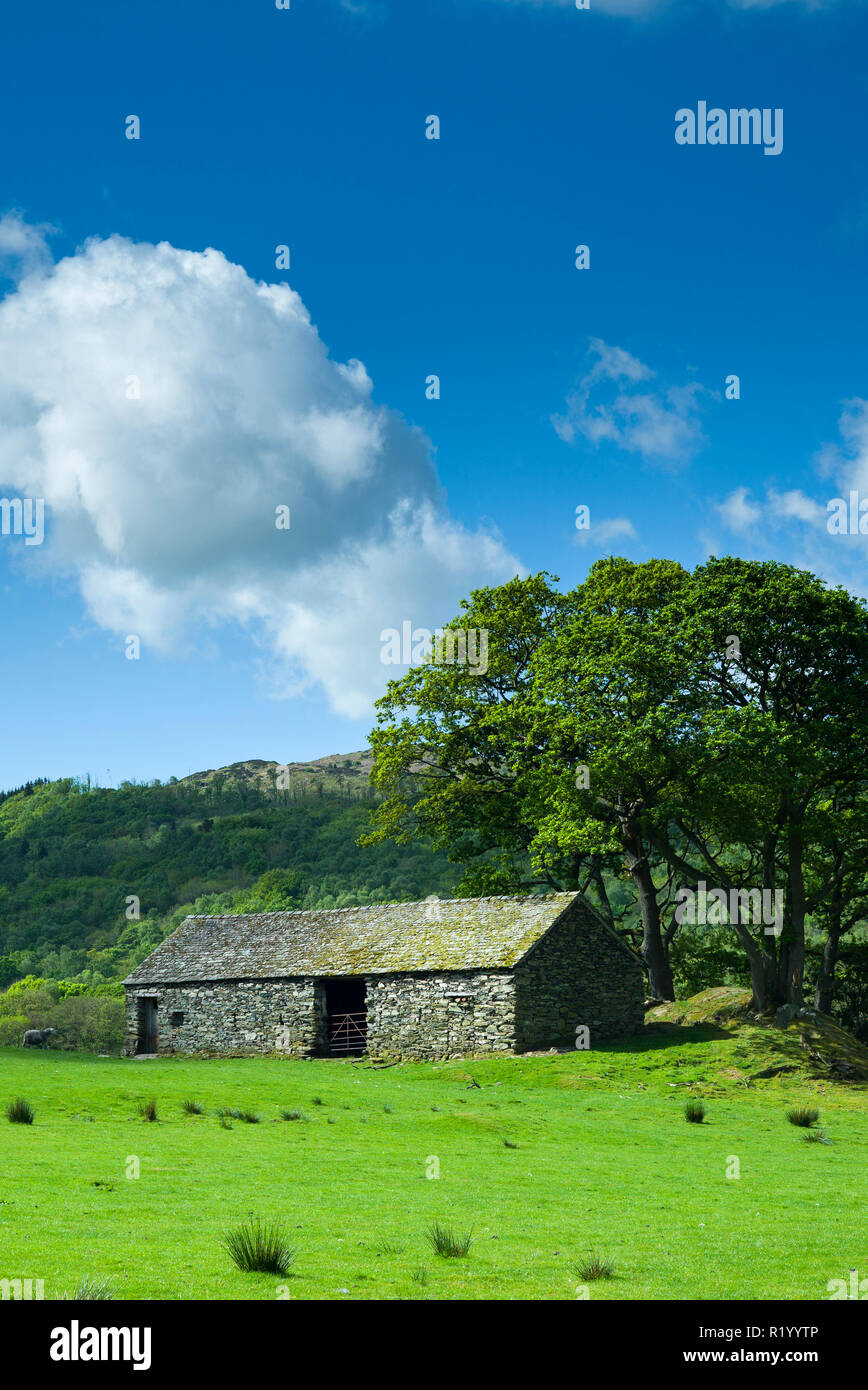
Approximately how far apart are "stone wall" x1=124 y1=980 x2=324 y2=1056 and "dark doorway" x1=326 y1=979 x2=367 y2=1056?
756mm

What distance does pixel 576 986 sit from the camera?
3850cm

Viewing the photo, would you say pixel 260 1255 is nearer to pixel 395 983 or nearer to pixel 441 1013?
pixel 441 1013

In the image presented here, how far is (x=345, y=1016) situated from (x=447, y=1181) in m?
26.3

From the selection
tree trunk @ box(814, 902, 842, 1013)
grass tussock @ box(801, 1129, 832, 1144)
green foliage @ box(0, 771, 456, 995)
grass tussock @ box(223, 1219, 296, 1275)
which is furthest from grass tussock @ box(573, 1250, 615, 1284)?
green foliage @ box(0, 771, 456, 995)

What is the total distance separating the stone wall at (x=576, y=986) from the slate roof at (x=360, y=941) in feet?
2.28

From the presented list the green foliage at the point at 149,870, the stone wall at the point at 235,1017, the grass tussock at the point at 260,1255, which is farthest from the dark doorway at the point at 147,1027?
the grass tussock at the point at 260,1255

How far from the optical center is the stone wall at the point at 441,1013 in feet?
121

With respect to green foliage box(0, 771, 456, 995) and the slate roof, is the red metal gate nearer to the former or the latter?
the slate roof

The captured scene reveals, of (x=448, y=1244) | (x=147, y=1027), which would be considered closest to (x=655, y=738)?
(x=147, y=1027)

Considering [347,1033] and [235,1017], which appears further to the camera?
[235,1017]

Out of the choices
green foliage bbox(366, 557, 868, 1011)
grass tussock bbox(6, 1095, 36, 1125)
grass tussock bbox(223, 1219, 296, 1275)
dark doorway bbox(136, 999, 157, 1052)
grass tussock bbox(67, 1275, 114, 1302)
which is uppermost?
green foliage bbox(366, 557, 868, 1011)

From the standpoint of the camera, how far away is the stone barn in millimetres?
37562
